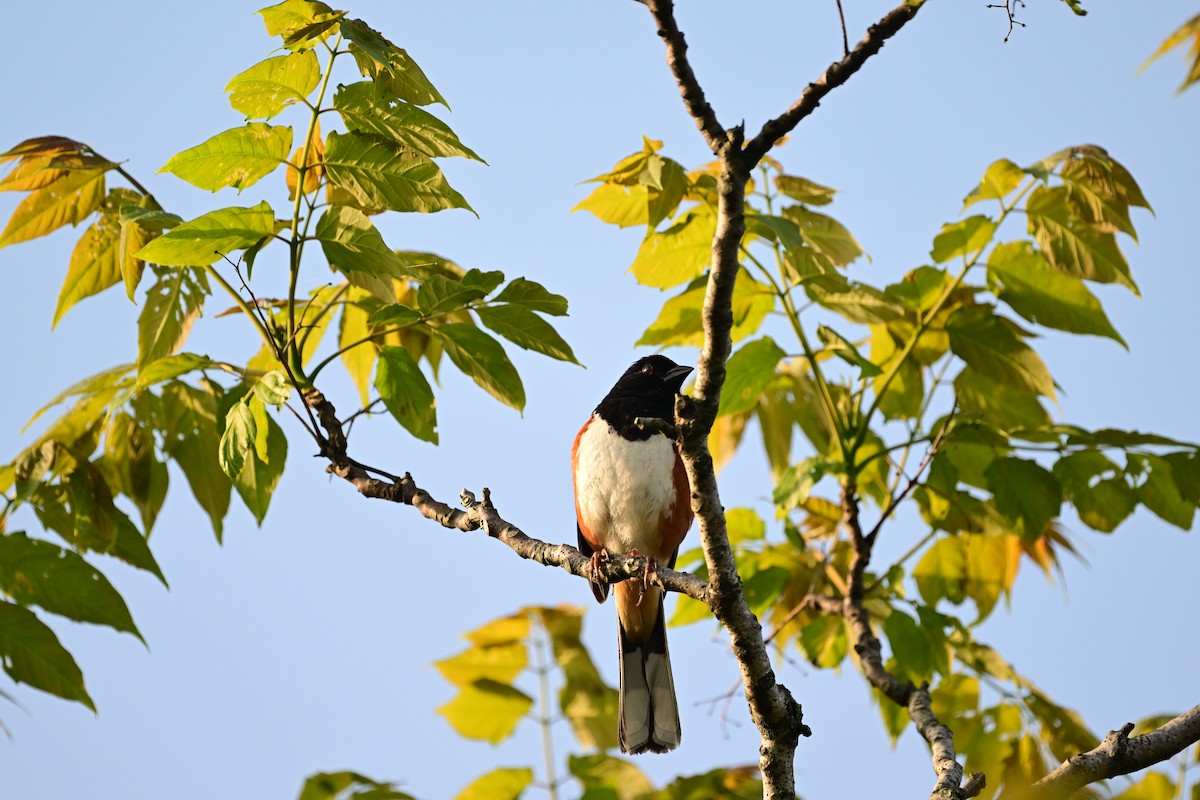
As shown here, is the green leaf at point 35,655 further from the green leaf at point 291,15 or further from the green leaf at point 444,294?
the green leaf at point 291,15

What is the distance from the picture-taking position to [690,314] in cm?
443

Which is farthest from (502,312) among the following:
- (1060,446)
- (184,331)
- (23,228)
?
(1060,446)

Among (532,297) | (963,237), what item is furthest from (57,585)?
(963,237)

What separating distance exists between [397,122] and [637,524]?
2.09 m

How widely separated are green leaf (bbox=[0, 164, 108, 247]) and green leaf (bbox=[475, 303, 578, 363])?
1.48 meters

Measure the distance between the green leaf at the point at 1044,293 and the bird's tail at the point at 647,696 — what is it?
6.28 feet

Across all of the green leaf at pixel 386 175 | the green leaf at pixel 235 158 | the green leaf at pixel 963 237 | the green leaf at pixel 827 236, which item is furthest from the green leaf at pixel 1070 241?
the green leaf at pixel 235 158

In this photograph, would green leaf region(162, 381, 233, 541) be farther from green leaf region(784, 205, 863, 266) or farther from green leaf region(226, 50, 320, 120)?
green leaf region(784, 205, 863, 266)

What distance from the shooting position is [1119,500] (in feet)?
14.5

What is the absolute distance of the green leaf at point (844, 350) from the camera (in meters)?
4.22

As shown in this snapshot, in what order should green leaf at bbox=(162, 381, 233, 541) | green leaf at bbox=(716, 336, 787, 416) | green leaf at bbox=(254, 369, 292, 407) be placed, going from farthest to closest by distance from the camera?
green leaf at bbox=(716, 336, 787, 416), green leaf at bbox=(162, 381, 233, 541), green leaf at bbox=(254, 369, 292, 407)

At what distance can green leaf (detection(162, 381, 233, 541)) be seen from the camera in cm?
415

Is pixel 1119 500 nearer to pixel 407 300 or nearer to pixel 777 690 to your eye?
pixel 777 690

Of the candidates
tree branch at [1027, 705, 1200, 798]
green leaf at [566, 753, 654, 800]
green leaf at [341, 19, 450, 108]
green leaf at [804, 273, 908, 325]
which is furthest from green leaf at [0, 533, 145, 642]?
tree branch at [1027, 705, 1200, 798]
